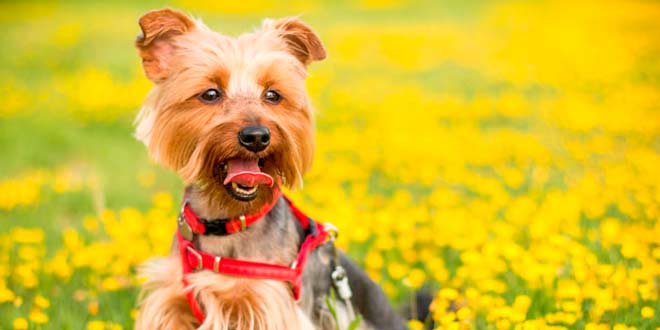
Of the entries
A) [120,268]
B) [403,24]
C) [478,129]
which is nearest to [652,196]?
[478,129]

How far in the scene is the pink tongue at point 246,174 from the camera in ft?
11.2

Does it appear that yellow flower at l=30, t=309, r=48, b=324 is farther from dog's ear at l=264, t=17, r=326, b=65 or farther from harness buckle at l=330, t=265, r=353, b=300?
dog's ear at l=264, t=17, r=326, b=65

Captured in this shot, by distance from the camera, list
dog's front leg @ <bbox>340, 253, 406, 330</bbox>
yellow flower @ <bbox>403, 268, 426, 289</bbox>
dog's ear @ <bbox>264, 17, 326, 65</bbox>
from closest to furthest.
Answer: dog's ear @ <bbox>264, 17, 326, 65</bbox> < dog's front leg @ <bbox>340, 253, 406, 330</bbox> < yellow flower @ <bbox>403, 268, 426, 289</bbox>

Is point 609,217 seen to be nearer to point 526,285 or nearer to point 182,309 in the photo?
point 526,285

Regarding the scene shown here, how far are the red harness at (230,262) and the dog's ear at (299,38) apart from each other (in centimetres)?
80

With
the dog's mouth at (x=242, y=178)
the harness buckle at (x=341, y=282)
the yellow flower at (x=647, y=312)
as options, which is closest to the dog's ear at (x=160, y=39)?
the dog's mouth at (x=242, y=178)

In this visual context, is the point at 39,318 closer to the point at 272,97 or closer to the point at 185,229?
the point at 185,229

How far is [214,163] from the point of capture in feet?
11.3

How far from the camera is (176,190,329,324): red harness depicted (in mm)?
3514

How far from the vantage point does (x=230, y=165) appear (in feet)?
11.3

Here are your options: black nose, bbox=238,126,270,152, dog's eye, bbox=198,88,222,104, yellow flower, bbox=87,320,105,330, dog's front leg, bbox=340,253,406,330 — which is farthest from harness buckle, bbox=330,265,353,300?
yellow flower, bbox=87,320,105,330

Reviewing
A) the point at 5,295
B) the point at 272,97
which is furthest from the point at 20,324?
the point at 272,97

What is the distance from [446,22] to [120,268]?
47.9ft

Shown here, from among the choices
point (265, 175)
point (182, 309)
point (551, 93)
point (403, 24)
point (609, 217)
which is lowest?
point (182, 309)
